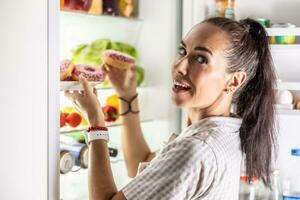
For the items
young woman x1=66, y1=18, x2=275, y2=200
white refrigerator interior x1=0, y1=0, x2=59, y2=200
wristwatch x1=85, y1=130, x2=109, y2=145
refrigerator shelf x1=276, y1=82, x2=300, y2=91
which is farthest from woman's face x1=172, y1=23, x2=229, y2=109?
refrigerator shelf x1=276, y1=82, x2=300, y2=91

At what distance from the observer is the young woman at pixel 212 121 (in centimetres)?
121

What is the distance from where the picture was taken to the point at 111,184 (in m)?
1.33

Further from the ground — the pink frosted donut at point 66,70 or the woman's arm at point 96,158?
the pink frosted donut at point 66,70

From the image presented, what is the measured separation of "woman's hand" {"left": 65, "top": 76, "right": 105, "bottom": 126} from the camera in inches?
57.4

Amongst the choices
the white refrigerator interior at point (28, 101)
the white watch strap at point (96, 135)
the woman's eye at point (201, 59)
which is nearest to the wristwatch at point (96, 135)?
the white watch strap at point (96, 135)

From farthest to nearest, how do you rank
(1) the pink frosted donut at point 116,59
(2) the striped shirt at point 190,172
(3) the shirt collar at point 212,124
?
(1) the pink frosted donut at point 116,59 < (3) the shirt collar at point 212,124 < (2) the striped shirt at point 190,172

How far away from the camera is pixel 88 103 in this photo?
4.83ft

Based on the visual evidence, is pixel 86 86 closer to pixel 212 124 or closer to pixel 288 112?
pixel 212 124

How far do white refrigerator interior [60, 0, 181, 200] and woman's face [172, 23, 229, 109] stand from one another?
0.65 m

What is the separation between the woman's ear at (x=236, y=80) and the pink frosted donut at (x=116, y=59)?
598 millimetres

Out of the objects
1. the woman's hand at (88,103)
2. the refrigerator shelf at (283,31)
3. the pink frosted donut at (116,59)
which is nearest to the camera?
the woman's hand at (88,103)

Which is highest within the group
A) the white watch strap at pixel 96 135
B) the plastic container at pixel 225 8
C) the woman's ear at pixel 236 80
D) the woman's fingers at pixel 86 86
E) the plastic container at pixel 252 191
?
the plastic container at pixel 225 8

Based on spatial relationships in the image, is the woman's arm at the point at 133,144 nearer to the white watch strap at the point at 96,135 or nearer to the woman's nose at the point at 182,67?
the white watch strap at the point at 96,135

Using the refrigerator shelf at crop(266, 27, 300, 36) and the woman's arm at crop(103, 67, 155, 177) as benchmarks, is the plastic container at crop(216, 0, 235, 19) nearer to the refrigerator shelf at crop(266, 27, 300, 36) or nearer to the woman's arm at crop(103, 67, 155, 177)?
the refrigerator shelf at crop(266, 27, 300, 36)
